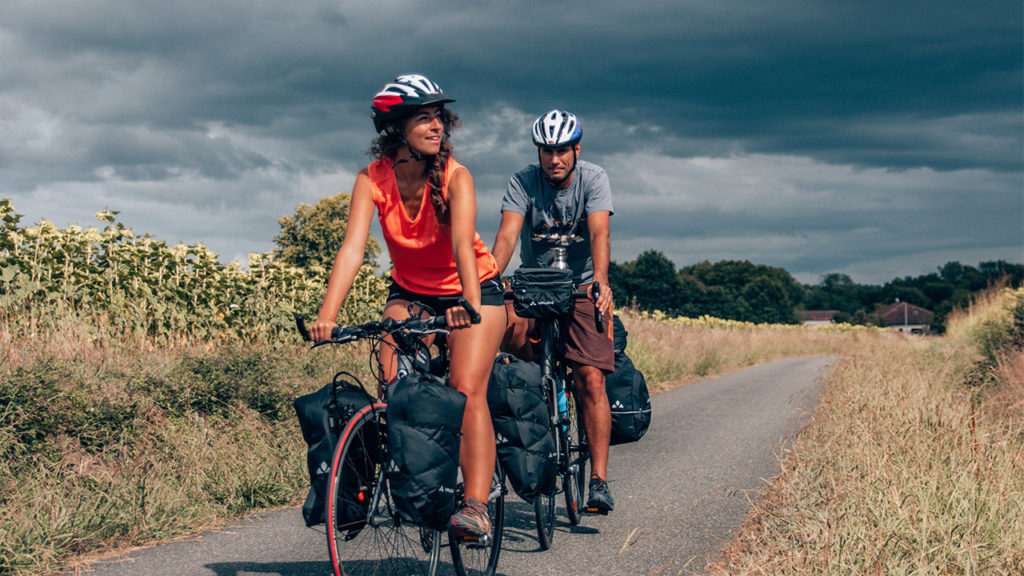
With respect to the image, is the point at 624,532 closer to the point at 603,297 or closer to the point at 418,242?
the point at 603,297

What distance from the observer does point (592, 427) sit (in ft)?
15.4

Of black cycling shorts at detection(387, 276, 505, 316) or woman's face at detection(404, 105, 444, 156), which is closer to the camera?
woman's face at detection(404, 105, 444, 156)

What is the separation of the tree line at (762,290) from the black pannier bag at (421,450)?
1892 centimetres

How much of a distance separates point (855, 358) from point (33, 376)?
13.5 metres

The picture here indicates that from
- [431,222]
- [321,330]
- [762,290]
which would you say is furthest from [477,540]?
[762,290]

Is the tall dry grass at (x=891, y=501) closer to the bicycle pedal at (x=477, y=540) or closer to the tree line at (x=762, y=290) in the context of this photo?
the bicycle pedal at (x=477, y=540)

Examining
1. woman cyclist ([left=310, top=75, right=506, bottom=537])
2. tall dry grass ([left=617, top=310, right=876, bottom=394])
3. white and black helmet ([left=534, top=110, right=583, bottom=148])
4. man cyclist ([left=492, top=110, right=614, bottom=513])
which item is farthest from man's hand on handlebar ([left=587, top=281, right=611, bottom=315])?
tall dry grass ([left=617, top=310, right=876, bottom=394])

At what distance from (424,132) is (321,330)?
38.6 inches

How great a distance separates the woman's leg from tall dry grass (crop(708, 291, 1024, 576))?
1206 millimetres

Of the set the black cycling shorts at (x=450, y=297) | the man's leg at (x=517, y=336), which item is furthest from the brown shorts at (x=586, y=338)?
the black cycling shorts at (x=450, y=297)

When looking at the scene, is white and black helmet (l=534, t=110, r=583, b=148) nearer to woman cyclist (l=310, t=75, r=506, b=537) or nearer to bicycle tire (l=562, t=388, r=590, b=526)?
woman cyclist (l=310, t=75, r=506, b=537)

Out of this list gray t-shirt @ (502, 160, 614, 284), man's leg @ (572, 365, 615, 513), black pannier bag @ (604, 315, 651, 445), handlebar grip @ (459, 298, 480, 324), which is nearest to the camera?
handlebar grip @ (459, 298, 480, 324)

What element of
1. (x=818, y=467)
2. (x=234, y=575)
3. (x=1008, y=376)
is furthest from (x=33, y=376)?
(x=1008, y=376)

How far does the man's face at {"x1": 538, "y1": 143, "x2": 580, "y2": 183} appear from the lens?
455 centimetres
